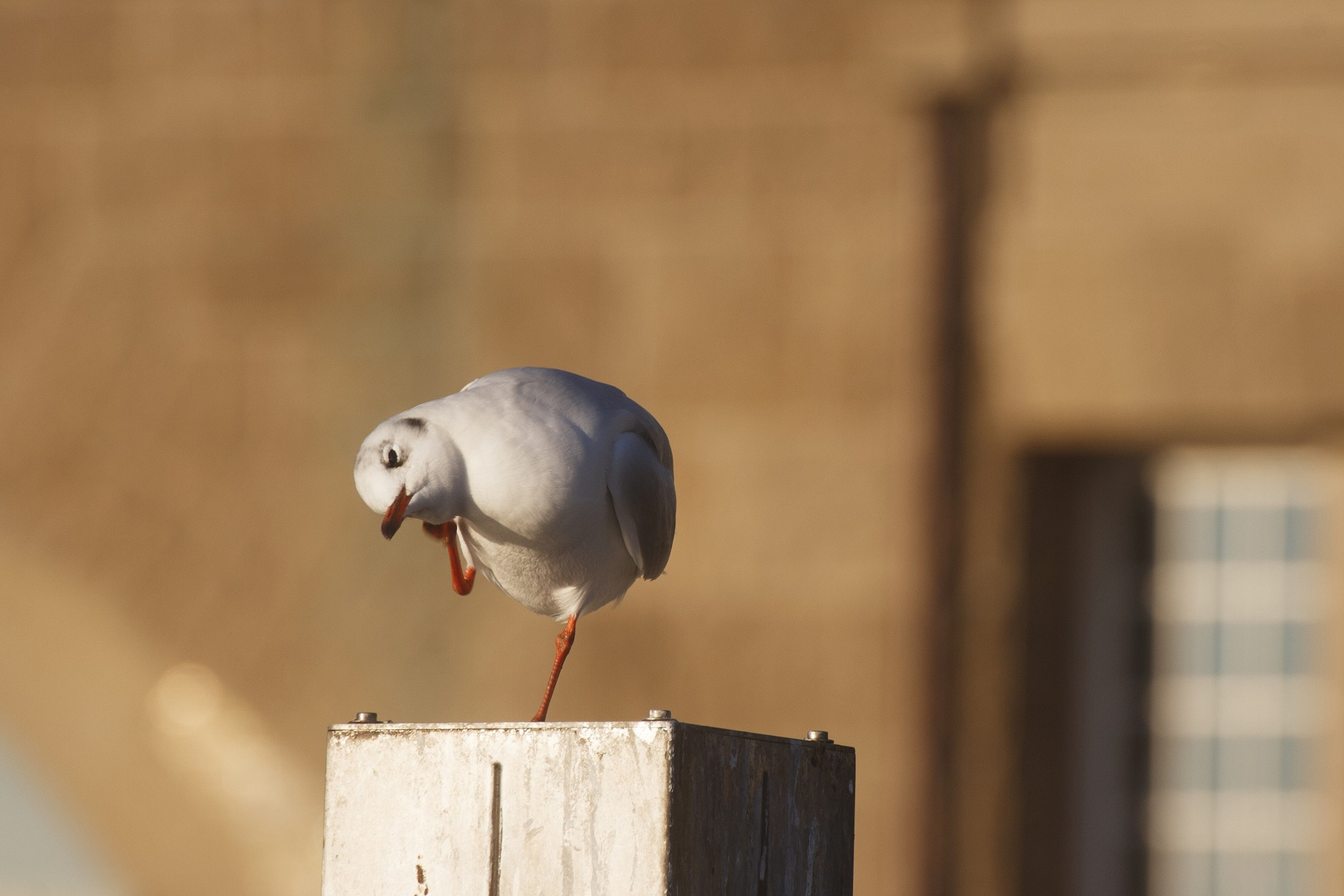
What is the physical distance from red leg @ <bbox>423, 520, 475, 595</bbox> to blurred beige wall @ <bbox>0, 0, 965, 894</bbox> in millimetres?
3671

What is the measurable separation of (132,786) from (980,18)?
4.72 metres

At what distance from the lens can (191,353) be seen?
25.0ft

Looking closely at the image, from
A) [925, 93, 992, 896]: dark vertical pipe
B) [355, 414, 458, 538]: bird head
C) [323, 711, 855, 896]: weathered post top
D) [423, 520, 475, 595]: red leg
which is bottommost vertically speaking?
[323, 711, 855, 896]: weathered post top

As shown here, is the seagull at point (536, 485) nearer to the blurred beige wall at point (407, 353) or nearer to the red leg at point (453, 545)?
the red leg at point (453, 545)

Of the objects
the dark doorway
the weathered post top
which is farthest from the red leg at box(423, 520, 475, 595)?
the dark doorway

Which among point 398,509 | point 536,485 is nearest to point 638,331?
point 536,485

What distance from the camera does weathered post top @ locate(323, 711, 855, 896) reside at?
251 centimetres

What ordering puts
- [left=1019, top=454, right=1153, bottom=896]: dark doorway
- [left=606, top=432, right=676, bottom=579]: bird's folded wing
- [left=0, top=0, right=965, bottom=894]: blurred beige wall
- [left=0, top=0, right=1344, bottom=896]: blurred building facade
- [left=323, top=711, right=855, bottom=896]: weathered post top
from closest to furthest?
[left=323, top=711, right=855, bottom=896]: weathered post top, [left=606, top=432, right=676, bottom=579]: bird's folded wing, [left=0, top=0, right=1344, bottom=896]: blurred building facade, [left=0, top=0, right=965, bottom=894]: blurred beige wall, [left=1019, top=454, right=1153, bottom=896]: dark doorway

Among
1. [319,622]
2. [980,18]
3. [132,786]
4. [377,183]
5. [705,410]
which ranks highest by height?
[980,18]

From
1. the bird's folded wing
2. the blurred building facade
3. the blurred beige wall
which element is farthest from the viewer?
the blurred beige wall

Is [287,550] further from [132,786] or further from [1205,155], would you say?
[1205,155]

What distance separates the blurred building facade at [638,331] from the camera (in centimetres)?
713

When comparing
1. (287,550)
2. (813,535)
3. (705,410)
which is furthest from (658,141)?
(287,550)

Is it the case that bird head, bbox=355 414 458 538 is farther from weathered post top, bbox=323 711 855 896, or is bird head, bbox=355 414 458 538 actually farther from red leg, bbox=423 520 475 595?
weathered post top, bbox=323 711 855 896
